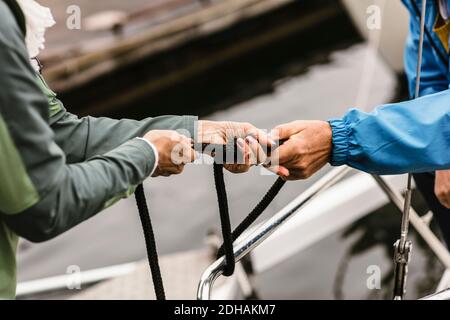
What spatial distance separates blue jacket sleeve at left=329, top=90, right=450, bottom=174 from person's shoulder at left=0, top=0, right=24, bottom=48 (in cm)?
90

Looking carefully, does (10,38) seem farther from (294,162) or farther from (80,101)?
(80,101)

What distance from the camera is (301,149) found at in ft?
5.77

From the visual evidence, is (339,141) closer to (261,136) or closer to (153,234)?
(261,136)

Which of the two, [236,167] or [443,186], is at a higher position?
[236,167]

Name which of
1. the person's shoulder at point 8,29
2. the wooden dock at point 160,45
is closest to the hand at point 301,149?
the person's shoulder at point 8,29

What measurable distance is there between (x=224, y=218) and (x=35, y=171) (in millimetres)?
508

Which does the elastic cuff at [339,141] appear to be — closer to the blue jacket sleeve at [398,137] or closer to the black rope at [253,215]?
the blue jacket sleeve at [398,137]

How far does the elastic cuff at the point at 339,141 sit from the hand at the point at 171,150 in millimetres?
444

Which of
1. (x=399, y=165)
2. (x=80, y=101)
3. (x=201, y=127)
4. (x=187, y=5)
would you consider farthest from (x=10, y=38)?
(x=187, y=5)

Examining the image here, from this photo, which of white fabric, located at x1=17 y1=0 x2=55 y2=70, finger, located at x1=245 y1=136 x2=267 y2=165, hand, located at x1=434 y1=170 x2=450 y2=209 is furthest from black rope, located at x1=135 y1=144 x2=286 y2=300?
hand, located at x1=434 y1=170 x2=450 y2=209

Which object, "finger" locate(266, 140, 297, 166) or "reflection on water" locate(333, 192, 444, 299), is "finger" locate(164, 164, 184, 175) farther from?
"reflection on water" locate(333, 192, 444, 299)

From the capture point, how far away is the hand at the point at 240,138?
160 centimetres

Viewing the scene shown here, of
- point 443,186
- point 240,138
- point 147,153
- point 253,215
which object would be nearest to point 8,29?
point 147,153

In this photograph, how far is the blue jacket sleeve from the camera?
175cm
